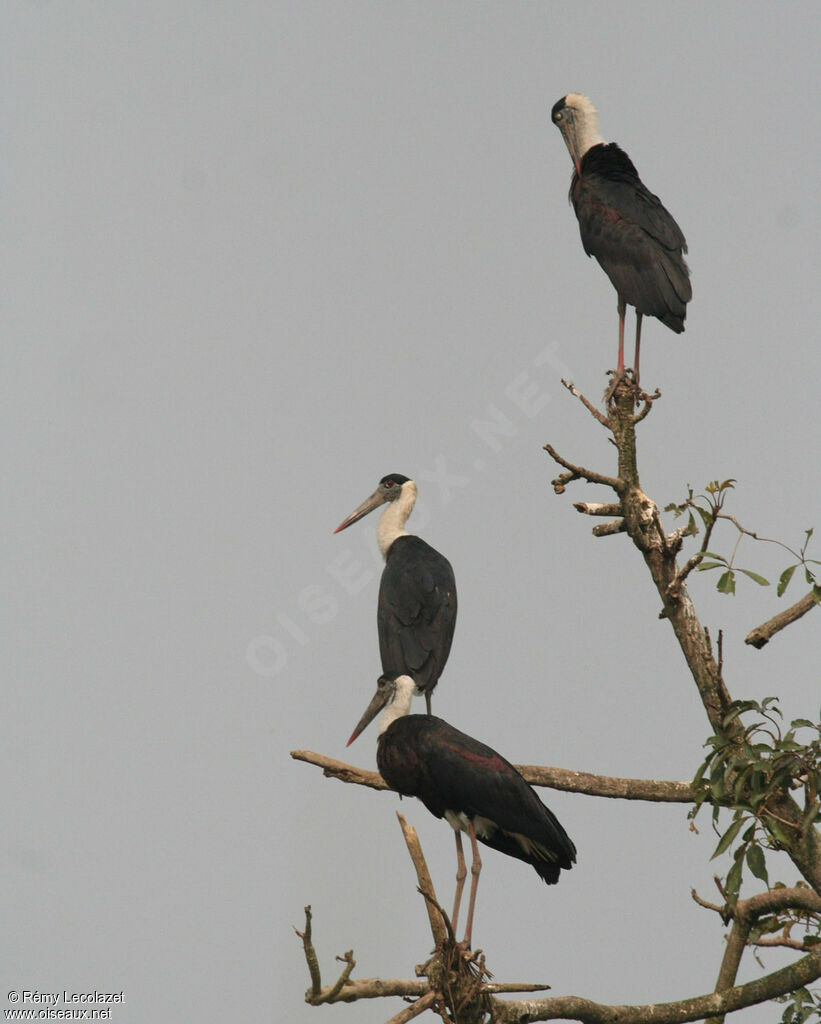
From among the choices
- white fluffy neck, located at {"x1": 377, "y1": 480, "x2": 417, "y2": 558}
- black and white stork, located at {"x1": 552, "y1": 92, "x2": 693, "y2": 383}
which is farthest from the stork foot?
white fluffy neck, located at {"x1": 377, "y1": 480, "x2": 417, "y2": 558}

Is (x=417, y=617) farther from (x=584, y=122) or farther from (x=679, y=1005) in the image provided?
(x=584, y=122)

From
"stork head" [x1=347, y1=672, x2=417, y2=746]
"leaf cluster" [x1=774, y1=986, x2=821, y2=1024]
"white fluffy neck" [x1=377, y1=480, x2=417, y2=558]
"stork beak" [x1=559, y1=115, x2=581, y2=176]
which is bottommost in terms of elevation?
"leaf cluster" [x1=774, y1=986, x2=821, y2=1024]

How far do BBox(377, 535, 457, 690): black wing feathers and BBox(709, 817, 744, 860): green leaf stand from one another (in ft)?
8.49

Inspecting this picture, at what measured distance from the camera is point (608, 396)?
698 centimetres

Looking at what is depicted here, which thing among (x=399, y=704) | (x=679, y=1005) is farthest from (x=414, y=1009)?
(x=399, y=704)

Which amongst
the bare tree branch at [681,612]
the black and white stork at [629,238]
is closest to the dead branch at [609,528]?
the bare tree branch at [681,612]

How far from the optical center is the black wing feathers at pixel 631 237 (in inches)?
309

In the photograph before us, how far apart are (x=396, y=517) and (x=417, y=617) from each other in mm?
1446

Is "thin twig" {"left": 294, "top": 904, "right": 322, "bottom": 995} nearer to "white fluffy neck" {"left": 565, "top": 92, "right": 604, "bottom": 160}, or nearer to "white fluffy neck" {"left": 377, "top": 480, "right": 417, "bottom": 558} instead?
"white fluffy neck" {"left": 377, "top": 480, "right": 417, "bottom": 558}

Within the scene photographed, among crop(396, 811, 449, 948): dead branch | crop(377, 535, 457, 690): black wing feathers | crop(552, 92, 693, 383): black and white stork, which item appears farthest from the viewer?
crop(552, 92, 693, 383): black and white stork

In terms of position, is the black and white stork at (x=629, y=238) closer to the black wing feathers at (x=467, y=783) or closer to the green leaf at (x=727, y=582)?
the green leaf at (x=727, y=582)

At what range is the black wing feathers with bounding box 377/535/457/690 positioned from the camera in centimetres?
766

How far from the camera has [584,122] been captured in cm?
951

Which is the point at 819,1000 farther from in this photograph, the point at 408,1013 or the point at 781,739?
the point at 408,1013
